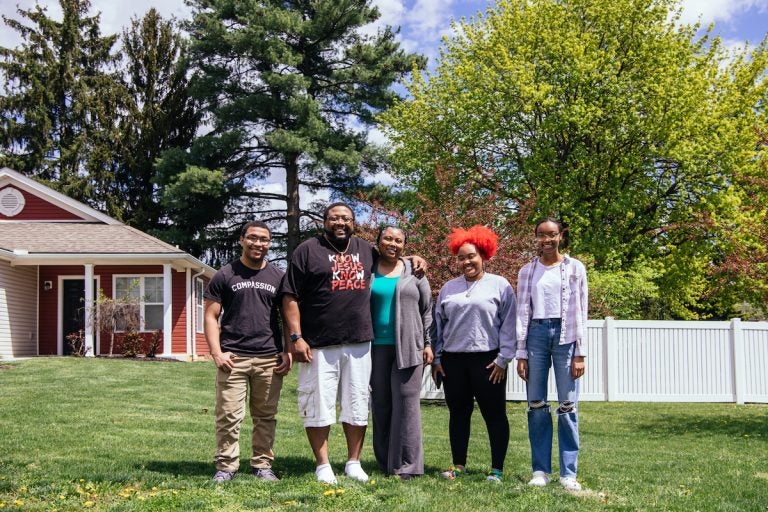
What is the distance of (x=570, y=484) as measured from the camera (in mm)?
5496

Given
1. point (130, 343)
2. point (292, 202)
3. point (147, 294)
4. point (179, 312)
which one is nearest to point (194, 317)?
point (179, 312)

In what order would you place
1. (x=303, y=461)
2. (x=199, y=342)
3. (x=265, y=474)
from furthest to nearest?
(x=199, y=342)
(x=303, y=461)
(x=265, y=474)

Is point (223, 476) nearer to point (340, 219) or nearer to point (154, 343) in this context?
point (340, 219)

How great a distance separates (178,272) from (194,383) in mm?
7676

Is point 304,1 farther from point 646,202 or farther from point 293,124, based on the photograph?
point 646,202

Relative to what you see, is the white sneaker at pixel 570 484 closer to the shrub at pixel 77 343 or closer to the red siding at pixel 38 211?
the shrub at pixel 77 343

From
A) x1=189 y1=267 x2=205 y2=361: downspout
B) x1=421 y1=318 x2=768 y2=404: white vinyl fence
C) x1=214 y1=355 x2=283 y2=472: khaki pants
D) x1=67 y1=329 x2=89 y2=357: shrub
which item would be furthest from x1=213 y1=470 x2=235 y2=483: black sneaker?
x1=189 y1=267 x2=205 y2=361: downspout

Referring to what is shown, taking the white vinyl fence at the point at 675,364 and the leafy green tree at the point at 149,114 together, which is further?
the leafy green tree at the point at 149,114

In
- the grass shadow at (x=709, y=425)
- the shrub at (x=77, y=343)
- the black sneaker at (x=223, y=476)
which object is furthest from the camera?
the shrub at (x=77, y=343)

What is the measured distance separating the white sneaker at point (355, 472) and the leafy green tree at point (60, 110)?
102ft

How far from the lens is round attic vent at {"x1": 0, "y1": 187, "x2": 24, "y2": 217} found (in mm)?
22812

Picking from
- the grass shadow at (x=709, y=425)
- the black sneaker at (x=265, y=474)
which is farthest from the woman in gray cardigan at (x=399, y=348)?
the grass shadow at (x=709, y=425)

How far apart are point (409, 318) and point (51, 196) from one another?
19.8m

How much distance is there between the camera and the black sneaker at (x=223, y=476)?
5.58m
